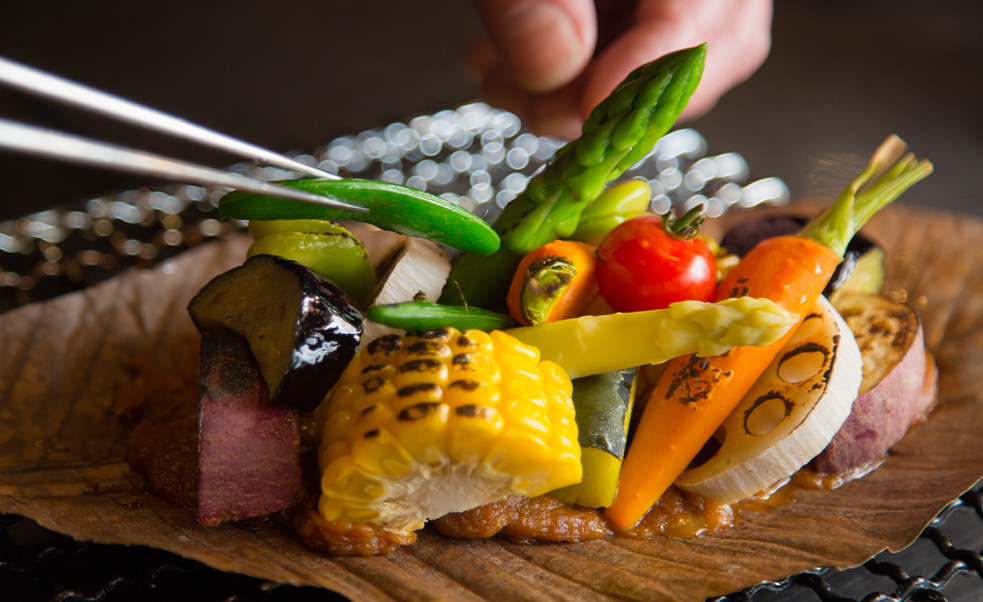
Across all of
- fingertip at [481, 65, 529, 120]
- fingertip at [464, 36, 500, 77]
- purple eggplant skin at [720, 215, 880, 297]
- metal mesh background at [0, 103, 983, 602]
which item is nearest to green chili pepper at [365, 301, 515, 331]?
metal mesh background at [0, 103, 983, 602]

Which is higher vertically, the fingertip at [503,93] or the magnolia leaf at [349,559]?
the fingertip at [503,93]

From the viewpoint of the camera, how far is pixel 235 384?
2.12 meters

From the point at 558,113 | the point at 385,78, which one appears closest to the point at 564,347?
the point at 558,113

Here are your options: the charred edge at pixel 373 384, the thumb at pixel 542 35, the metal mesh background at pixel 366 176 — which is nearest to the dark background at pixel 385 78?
the metal mesh background at pixel 366 176

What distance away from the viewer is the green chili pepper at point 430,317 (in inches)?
89.1

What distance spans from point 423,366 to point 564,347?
544 mm

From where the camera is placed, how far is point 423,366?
200 cm

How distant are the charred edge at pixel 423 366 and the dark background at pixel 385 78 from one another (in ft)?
11.3

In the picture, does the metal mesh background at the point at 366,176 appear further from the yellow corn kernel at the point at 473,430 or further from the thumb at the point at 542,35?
the thumb at the point at 542,35

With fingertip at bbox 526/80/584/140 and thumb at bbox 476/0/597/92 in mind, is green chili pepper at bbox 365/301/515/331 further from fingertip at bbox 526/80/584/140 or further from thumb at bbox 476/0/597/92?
fingertip at bbox 526/80/584/140

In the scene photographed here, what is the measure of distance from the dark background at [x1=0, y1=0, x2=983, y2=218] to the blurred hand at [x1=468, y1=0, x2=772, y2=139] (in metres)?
1.52

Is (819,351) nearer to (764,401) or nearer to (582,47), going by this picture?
(764,401)

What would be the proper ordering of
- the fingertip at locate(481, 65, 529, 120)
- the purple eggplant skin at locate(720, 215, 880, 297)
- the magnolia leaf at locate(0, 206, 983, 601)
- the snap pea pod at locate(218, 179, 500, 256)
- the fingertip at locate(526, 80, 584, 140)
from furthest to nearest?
the fingertip at locate(481, 65, 529, 120), the fingertip at locate(526, 80, 584, 140), the purple eggplant skin at locate(720, 215, 880, 297), the snap pea pod at locate(218, 179, 500, 256), the magnolia leaf at locate(0, 206, 983, 601)

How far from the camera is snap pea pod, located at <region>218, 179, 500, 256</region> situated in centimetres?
224
